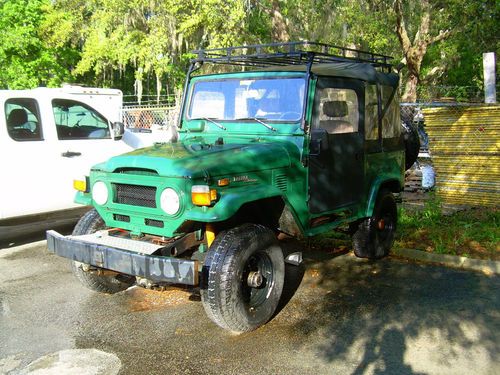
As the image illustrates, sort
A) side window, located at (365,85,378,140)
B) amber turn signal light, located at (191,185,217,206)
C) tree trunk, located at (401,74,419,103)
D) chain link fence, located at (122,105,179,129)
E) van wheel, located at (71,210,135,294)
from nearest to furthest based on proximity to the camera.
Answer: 1. amber turn signal light, located at (191,185,217,206)
2. van wheel, located at (71,210,135,294)
3. side window, located at (365,85,378,140)
4. chain link fence, located at (122,105,179,129)
5. tree trunk, located at (401,74,419,103)

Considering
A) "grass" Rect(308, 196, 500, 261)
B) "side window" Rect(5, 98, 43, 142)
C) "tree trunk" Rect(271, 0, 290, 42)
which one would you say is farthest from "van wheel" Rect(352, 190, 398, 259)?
"tree trunk" Rect(271, 0, 290, 42)

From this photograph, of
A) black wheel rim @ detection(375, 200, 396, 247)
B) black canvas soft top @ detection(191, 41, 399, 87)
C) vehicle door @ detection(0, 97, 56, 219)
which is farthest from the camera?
vehicle door @ detection(0, 97, 56, 219)

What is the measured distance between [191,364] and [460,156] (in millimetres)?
5616

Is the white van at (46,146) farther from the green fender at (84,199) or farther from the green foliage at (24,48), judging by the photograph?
the green foliage at (24,48)

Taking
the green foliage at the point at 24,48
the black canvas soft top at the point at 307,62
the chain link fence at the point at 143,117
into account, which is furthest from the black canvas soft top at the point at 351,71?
the green foliage at the point at 24,48

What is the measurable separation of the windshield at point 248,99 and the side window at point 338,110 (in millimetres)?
243

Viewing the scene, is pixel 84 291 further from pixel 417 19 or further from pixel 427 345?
pixel 417 19

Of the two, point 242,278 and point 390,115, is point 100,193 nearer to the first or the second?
point 242,278

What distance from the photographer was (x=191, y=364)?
3.77 metres

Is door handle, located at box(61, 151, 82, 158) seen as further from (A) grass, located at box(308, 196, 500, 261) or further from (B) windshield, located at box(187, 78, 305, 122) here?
(A) grass, located at box(308, 196, 500, 261)

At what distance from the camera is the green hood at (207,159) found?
4008mm

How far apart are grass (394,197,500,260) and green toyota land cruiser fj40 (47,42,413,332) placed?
942mm

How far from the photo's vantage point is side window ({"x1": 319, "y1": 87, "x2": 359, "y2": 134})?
4864mm

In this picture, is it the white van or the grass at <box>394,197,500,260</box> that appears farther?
the white van
